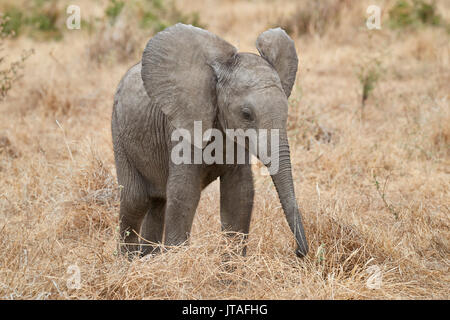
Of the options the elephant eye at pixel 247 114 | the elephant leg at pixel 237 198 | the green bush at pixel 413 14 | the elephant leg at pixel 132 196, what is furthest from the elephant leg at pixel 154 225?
the green bush at pixel 413 14

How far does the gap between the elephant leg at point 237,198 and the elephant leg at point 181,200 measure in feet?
0.77

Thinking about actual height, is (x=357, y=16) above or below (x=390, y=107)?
above

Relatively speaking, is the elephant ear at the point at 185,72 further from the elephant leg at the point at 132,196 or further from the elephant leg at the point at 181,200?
the elephant leg at the point at 132,196

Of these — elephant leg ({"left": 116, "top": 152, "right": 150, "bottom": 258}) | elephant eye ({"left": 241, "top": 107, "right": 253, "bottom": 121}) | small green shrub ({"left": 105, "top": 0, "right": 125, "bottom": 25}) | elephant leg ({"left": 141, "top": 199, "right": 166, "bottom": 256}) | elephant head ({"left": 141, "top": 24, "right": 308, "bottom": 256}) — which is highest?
small green shrub ({"left": 105, "top": 0, "right": 125, "bottom": 25})

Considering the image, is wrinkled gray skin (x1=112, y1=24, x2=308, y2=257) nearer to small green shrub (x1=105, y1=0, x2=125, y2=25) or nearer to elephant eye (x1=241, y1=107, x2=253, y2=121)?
elephant eye (x1=241, y1=107, x2=253, y2=121)

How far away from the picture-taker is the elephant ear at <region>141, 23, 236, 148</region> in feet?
11.4

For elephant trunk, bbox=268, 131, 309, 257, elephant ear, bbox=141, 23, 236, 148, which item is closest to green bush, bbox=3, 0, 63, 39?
elephant ear, bbox=141, 23, 236, 148

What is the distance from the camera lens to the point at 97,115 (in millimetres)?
7391

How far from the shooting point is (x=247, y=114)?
3328mm

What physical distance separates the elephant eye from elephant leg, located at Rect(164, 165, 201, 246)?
43 cm

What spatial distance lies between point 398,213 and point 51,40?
8.18 metres

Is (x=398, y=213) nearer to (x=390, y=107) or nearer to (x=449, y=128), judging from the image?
(x=449, y=128)
